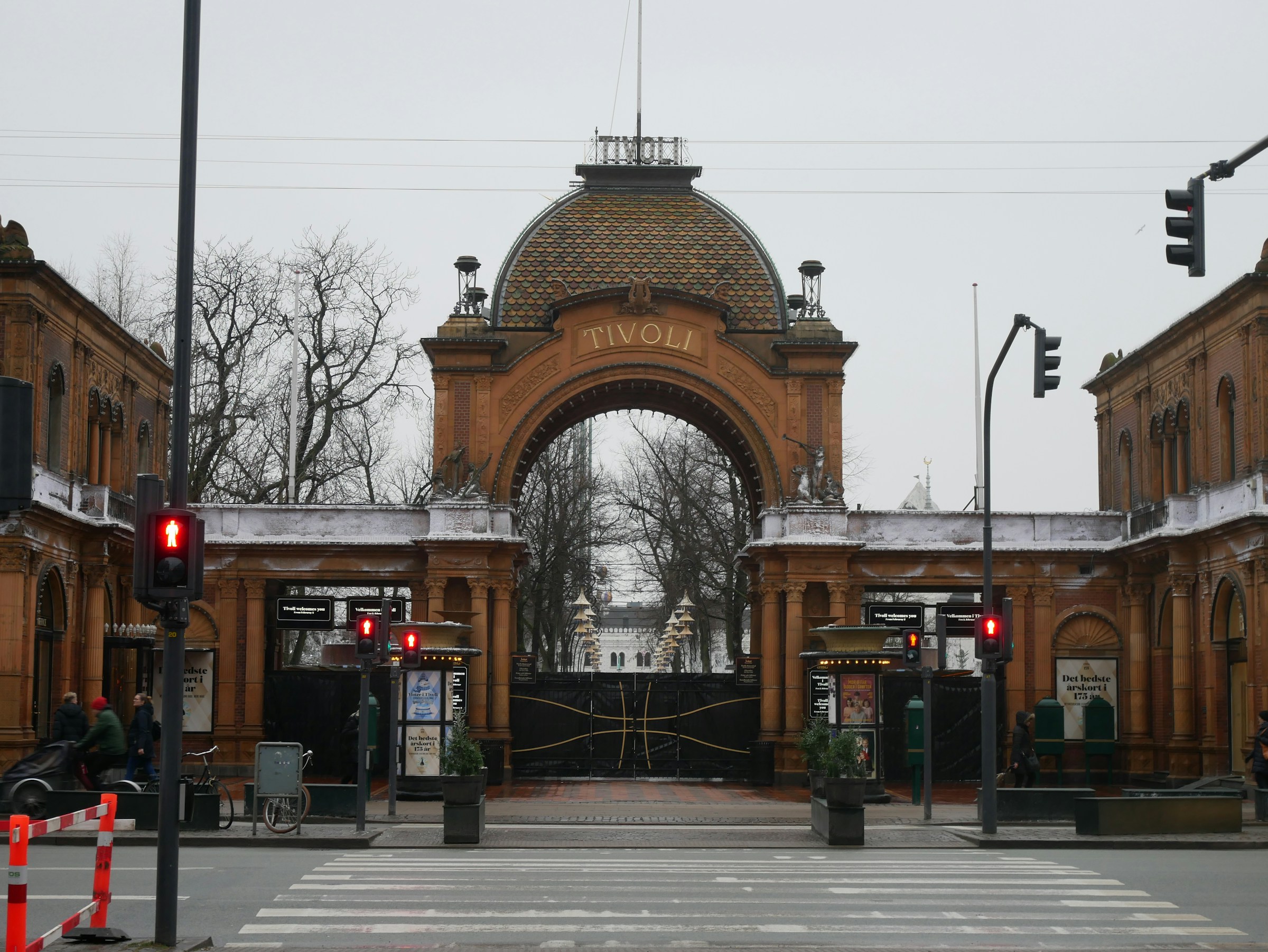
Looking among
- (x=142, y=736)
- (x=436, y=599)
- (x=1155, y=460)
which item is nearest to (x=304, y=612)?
(x=436, y=599)

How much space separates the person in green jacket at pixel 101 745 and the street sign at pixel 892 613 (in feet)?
70.8

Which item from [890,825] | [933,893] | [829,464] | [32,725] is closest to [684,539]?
[829,464]

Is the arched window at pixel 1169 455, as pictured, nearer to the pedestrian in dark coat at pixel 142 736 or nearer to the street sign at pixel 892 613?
the street sign at pixel 892 613

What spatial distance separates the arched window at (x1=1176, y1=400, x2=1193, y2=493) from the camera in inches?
1494

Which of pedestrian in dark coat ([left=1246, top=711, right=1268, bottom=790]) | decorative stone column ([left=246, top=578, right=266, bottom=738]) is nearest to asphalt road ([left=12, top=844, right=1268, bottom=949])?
pedestrian in dark coat ([left=1246, top=711, right=1268, bottom=790])

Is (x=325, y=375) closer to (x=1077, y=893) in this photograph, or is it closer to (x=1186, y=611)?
(x=1186, y=611)

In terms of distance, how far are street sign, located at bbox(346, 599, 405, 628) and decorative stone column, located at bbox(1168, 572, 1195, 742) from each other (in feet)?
61.5

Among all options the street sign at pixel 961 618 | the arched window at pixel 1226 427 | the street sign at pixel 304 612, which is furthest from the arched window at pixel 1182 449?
the street sign at pixel 304 612

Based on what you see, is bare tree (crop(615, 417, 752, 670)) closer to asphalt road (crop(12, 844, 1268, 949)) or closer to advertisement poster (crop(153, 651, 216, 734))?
advertisement poster (crop(153, 651, 216, 734))

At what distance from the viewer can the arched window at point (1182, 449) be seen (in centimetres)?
3794

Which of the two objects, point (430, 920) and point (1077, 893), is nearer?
point (430, 920)

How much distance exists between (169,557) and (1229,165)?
10.4m

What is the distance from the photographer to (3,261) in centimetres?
3259

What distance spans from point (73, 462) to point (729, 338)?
51.6 feet
